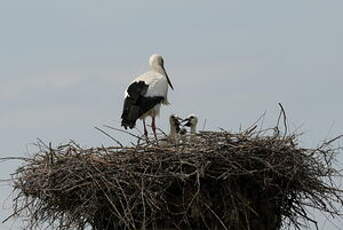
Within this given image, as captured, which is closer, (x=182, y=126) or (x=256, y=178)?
(x=256, y=178)

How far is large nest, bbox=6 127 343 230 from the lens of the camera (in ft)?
24.3

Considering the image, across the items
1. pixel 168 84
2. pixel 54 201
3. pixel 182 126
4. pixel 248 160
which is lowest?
pixel 54 201

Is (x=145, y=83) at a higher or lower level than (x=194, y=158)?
higher

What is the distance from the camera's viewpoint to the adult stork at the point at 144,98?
33.6 feet

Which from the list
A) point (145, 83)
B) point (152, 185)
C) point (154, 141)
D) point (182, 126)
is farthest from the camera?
point (145, 83)

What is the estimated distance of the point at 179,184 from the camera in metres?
7.53

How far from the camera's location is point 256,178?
761 cm

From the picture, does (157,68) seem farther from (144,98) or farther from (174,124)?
(174,124)

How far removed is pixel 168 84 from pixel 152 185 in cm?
374

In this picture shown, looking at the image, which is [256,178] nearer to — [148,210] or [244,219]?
[244,219]

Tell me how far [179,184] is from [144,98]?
2.98 metres

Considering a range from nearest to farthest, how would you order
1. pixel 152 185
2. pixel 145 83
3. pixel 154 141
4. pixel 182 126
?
1. pixel 152 185
2. pixel 154 141
3. pixel 182 126
4. pixel 145 83

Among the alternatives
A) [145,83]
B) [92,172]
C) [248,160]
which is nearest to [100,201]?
[92,172]

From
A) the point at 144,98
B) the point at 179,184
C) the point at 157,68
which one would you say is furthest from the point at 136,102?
the point at 179,184
